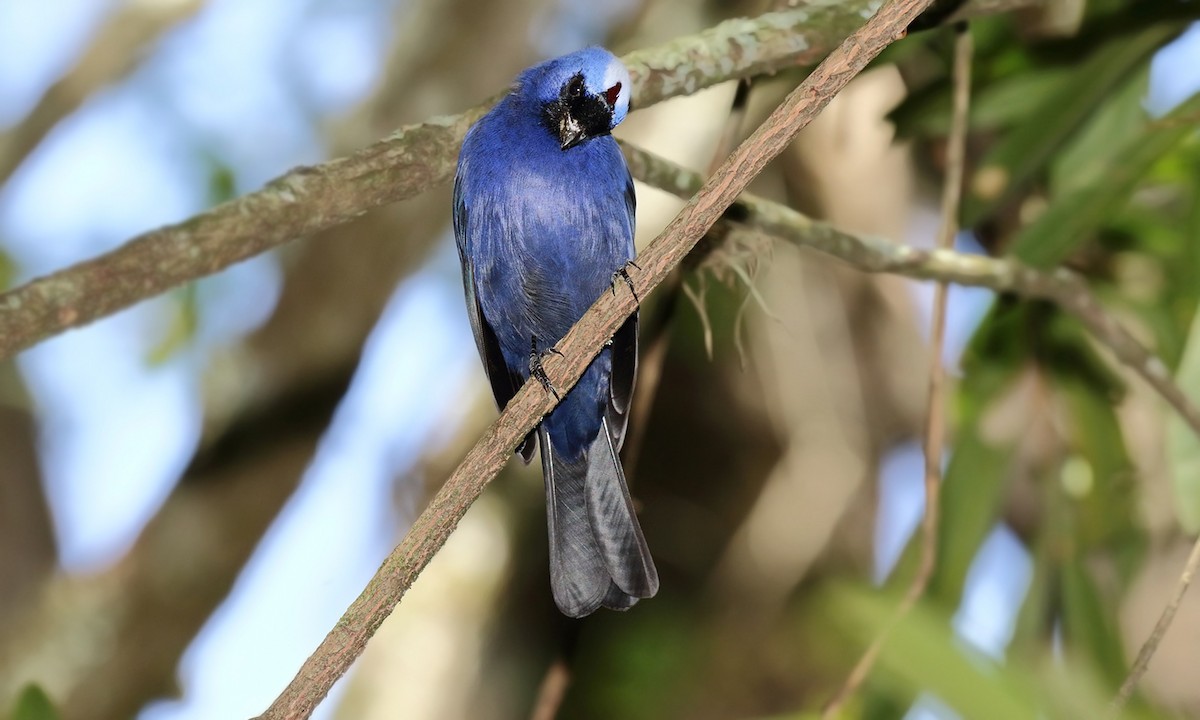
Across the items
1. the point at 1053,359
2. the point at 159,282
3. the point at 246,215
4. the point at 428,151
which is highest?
the point at 1053,359

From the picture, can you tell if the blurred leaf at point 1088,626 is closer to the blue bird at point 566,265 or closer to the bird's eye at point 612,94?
the blue bird at point 566,265

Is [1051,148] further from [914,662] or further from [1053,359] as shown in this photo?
[914,662]

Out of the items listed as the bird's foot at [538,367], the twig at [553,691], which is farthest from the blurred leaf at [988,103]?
the twig at [553,691]

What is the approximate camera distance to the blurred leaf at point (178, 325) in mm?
5340

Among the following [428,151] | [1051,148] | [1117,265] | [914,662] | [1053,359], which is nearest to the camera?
[914,662]

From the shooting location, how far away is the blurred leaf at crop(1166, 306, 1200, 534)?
3.57 metres

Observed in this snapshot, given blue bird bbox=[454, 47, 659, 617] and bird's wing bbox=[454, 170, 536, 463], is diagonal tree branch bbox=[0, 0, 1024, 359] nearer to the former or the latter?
blue bird bbox=[454, 47, 659, 617]

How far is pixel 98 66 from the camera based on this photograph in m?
4.80

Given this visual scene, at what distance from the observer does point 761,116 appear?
5.21 m

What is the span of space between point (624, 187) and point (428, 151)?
659 millimetres

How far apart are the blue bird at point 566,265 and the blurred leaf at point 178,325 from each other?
2208 millimetres

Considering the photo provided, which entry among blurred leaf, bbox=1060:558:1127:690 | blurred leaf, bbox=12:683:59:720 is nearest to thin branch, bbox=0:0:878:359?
blurred leaf, bbox=12:683:59:720

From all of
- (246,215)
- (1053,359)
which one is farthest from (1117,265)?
(246,215)

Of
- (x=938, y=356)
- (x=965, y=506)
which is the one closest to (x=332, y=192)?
(x=938, y=356)
